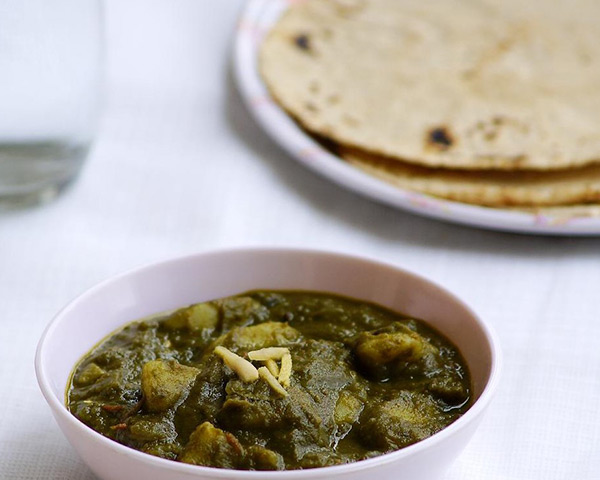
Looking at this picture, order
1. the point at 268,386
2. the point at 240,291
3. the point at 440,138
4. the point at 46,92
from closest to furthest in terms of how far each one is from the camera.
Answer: the point at 268,386 → the point at 240,291 → the point at 46,92 → the point at 440,138

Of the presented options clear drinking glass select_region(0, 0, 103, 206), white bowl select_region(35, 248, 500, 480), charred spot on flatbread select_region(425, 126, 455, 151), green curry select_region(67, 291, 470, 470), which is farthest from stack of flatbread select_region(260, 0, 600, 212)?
green curry select_region(67, 291, 470, 470)

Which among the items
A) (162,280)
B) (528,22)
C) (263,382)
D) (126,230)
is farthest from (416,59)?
(263,382)

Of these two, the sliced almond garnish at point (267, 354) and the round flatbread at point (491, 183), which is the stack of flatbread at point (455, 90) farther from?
the sliced almond garnish at point (267, 354)

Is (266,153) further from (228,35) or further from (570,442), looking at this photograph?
(570,442)

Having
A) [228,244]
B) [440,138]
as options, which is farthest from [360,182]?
[228,244]

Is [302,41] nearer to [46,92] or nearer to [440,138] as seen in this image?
[440,138]

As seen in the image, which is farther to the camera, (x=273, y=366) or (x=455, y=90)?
(x=455, y=90)

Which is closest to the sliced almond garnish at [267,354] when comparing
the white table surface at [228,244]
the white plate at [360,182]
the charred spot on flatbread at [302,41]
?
the white table surface at [228,244]
